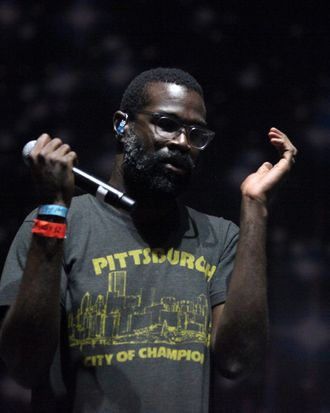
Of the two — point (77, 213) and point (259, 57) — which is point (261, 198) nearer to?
point (77, 213)

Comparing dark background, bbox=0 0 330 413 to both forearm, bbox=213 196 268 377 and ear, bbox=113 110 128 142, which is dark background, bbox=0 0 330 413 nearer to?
ear, bbox=113 110 128 142

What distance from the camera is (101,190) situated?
1.27 m

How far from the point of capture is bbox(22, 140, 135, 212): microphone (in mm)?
1259

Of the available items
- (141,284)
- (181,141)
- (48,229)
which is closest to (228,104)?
(181,141)

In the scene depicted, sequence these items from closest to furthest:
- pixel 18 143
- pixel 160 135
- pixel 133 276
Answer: pixel 133 276, pixel 160 135, pixel 18 143

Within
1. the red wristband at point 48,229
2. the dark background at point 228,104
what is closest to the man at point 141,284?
the red wristband at point 48,229

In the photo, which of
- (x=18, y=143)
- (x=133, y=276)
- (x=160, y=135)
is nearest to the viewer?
(x=133, y=276)

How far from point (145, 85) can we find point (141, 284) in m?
0.47

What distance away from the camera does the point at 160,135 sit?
152 cm

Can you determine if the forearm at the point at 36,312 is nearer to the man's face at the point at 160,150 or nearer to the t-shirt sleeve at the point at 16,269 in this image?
the t-shirt sleeve at the point at 16,269

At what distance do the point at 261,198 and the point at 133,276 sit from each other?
0.97 ft

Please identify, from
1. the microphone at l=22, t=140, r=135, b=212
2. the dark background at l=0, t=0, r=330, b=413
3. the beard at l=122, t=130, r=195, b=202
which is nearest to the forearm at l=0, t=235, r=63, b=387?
the microphone at l=22, t=140, r=135, b=212

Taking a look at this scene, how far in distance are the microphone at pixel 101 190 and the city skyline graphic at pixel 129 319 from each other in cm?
19

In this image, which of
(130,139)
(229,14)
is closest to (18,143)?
(130,139)
